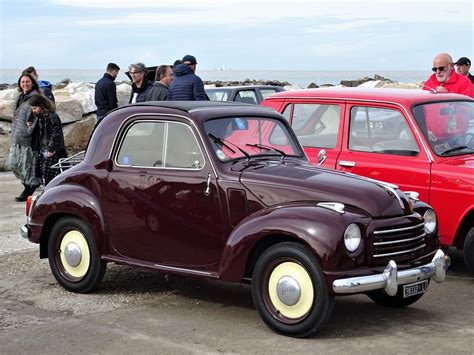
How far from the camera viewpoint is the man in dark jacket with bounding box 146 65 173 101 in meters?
12.6

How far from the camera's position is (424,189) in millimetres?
8414

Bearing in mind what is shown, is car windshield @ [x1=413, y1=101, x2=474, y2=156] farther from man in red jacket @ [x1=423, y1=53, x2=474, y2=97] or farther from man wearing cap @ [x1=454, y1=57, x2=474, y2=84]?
man wearing cap @ [x1=454, y1=57, x2=474, y2=84]

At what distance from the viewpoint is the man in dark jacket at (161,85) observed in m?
12.6

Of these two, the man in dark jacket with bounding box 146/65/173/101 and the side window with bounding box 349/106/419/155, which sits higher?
the man in dark jacket with bounding box 146/65/173/101

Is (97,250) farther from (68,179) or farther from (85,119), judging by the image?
(85,119)

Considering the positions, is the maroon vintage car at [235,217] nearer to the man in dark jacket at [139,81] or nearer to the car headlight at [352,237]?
the car headlight at [352,237]

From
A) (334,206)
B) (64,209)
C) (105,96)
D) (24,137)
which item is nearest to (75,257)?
(64,209)

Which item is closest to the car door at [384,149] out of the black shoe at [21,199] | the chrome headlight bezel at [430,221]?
the chrome headlight bezel at [430,221]

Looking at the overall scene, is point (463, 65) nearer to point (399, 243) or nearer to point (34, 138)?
point (34, 138)

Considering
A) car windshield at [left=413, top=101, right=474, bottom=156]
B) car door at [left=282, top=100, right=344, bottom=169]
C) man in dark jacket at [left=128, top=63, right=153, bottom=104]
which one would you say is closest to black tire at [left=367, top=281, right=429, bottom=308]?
car windshield at [left=413, top=101, right=474, bottom=156]

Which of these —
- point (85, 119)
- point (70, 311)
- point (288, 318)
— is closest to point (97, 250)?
point (70, 311)

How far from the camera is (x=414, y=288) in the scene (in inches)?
267

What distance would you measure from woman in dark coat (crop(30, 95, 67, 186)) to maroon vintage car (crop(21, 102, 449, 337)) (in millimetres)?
4049

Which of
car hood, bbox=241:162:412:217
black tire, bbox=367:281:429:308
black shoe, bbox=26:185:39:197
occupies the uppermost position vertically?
car hood, bbox=241:162:412:217
